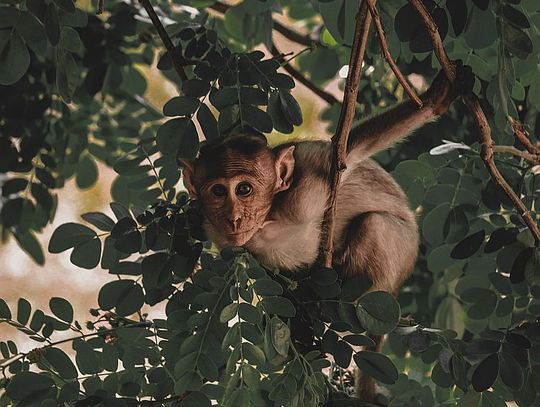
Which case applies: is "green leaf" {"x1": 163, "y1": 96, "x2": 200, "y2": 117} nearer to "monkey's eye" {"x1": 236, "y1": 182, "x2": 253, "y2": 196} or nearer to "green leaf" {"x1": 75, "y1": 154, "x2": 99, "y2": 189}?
"monkey's eye" {"x1": 236, "y1": 182, "x2": 253, "y2": 196}

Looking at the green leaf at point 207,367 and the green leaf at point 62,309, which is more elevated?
the green leaf at point 62,309

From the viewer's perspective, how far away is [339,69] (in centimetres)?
293

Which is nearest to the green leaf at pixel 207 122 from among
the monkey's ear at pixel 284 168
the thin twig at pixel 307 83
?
the monkey's ear at pixel 284 168

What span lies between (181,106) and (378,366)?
23.1 inches

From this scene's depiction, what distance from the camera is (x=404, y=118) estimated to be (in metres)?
1.88

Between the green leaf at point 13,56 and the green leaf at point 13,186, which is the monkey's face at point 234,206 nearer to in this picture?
the green leaf at point 13,56

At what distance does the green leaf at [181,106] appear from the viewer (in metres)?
1.72

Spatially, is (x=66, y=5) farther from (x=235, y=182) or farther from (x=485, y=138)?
(x=485, y=138)

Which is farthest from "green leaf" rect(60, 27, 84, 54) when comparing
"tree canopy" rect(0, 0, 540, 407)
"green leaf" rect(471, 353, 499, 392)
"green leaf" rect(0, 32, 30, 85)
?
"green leaf" rect(471, 353, 499, 392)

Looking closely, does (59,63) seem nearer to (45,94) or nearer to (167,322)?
(167,322)

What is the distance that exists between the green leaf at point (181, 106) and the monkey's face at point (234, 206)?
9.9 inches

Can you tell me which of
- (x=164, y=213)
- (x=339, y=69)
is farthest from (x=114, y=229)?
(x=339, y=69)

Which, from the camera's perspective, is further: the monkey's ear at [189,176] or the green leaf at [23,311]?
the monkey's ear at [189,176]

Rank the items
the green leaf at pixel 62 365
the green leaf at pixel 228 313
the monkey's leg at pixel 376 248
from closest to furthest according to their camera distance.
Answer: the green leaf at pixel 228 313
the green leaf at pixel 62 365
the monkey's leg at pixel 376 248
